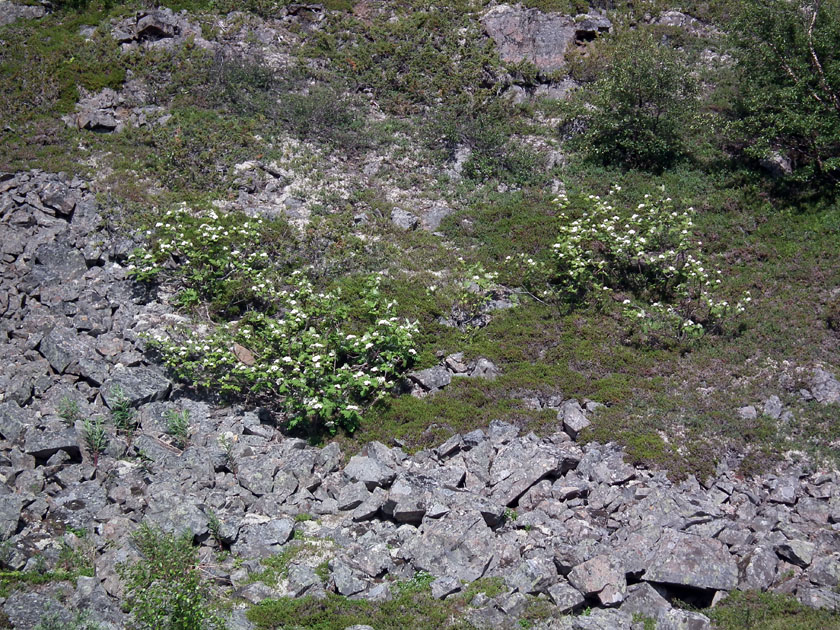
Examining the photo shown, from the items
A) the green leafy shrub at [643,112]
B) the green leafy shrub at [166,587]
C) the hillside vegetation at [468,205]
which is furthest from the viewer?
the green leafy shrub at [643,112]

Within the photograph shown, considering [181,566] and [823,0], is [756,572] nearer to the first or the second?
[181,566]

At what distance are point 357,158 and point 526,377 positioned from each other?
308 inches

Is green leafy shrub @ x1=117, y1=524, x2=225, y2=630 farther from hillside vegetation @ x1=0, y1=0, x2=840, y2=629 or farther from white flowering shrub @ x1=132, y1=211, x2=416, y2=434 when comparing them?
white flowering shrub @ x1=132, y1=211, x2=416, y2=434

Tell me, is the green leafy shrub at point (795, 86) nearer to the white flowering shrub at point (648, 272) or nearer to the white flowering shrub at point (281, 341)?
the white flowering shrub at point (648, 272)

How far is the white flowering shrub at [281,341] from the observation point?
10.3m

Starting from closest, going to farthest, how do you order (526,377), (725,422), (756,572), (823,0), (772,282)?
(756,572)
(725,422)
(526,377)
(772,282)
(823,0)

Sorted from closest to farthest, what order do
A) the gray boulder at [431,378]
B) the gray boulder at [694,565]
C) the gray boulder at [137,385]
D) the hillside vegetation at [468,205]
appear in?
the gray boulder at [694,565], the gray boulder at [137,385], the hillside vegetation at [468,205], the gray boulder at [431,378]

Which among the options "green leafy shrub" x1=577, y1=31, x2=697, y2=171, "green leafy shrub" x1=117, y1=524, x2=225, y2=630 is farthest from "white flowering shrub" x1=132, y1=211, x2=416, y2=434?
"green leafy shrub" x1=577, y1=31, x2=697, y2=171

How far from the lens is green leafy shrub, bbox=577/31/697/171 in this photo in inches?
626

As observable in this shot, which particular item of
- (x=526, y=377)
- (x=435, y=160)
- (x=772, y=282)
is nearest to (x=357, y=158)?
(x=435, y=160)

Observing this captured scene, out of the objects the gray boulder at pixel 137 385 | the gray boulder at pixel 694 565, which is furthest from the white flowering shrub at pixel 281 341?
the gray boulder at pixel 694 565

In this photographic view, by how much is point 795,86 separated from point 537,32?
7.46 m

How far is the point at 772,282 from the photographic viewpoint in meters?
12.8

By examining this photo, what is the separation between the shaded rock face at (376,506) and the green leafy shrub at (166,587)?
22 cm
